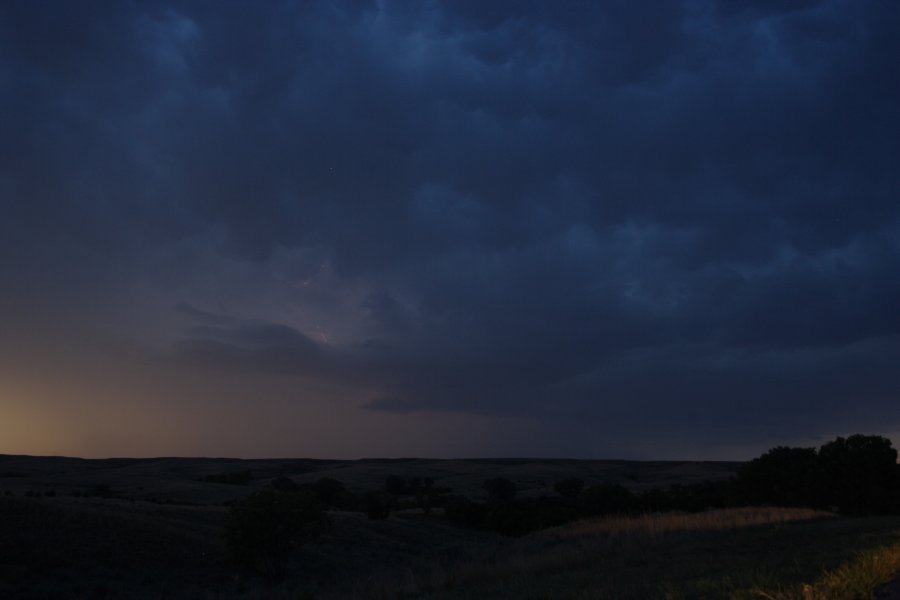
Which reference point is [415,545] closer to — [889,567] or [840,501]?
[840,501]

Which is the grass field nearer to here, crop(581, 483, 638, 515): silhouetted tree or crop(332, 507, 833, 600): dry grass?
crop(332, 507, 833, 600): dry grass

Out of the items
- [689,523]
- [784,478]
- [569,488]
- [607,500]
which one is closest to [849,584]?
[689,523]

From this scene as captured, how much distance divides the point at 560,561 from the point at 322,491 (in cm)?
5638

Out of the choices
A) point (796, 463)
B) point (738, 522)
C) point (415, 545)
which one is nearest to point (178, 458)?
point (415, 545)

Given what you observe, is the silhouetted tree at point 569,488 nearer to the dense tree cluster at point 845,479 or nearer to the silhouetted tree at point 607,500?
the silhouetted tree at point 607,500

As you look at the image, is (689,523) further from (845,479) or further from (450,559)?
(845,479)

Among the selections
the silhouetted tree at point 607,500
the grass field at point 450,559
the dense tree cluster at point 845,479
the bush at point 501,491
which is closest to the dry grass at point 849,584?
the grass field at point 450,559

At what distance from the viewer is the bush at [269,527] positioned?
3031cm

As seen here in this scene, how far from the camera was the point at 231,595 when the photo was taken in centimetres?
2802

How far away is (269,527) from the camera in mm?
30562

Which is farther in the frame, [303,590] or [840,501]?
[840,501]

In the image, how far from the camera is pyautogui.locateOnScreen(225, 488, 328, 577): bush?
1193 inches

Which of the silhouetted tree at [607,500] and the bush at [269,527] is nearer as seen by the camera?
the bush at [269,527]

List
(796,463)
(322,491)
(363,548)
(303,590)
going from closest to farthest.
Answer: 1. (303,590)
2. (363,548)
3. (796,463)
4. (322,491)
